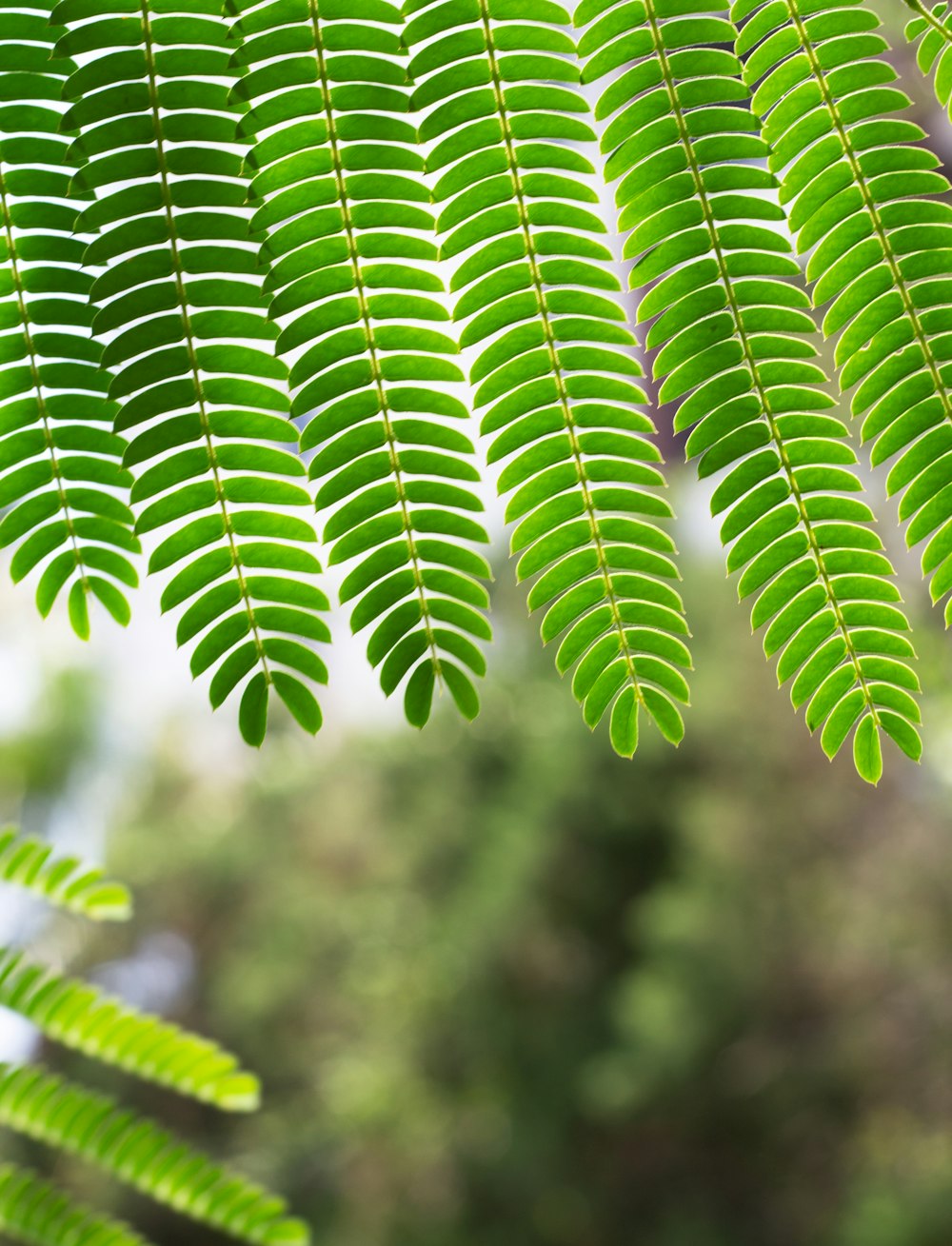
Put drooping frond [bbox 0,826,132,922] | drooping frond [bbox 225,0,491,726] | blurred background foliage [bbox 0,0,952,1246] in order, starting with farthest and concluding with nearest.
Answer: blurred background foliage [bbox 0,0,952,1246], drooping frond [bbox 0,826,132,922], drooping frond [bbox 225,0,491,726]

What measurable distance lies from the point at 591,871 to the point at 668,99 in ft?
21.1

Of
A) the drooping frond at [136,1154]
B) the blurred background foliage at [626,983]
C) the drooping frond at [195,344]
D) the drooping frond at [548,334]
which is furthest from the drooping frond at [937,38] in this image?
the blurred background foliage at [626,983]

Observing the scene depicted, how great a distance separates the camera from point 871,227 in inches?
18.3

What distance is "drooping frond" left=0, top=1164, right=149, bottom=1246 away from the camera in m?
0.72

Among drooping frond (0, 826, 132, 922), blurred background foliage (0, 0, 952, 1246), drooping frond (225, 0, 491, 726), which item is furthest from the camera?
blurred background foliage (0, 0, 952, 1246)

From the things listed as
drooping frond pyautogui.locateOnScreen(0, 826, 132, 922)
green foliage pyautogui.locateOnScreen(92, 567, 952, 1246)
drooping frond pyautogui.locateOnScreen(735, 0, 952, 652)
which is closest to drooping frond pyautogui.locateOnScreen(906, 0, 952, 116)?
drooping frond pyautogui.locateOnScreen(735, 0, 952, 652)

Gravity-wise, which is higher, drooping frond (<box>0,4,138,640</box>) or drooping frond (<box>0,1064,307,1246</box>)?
drooping frond (<box>0,4,138,640</box>)

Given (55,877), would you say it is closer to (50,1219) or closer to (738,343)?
(50,1219)

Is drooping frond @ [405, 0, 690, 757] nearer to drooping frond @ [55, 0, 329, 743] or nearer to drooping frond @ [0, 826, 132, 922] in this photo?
drooping frond @ [55, 0, 329, 743]

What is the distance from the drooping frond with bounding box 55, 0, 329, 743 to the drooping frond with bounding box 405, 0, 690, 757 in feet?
0.27

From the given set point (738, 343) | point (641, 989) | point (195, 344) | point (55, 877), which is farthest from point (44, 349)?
point (641, 989)

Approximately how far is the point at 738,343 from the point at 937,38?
17cm

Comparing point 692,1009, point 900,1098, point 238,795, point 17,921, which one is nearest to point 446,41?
point 692,1009

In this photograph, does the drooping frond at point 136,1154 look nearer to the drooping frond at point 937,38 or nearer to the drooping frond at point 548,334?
the drooping frond at point 548,334
